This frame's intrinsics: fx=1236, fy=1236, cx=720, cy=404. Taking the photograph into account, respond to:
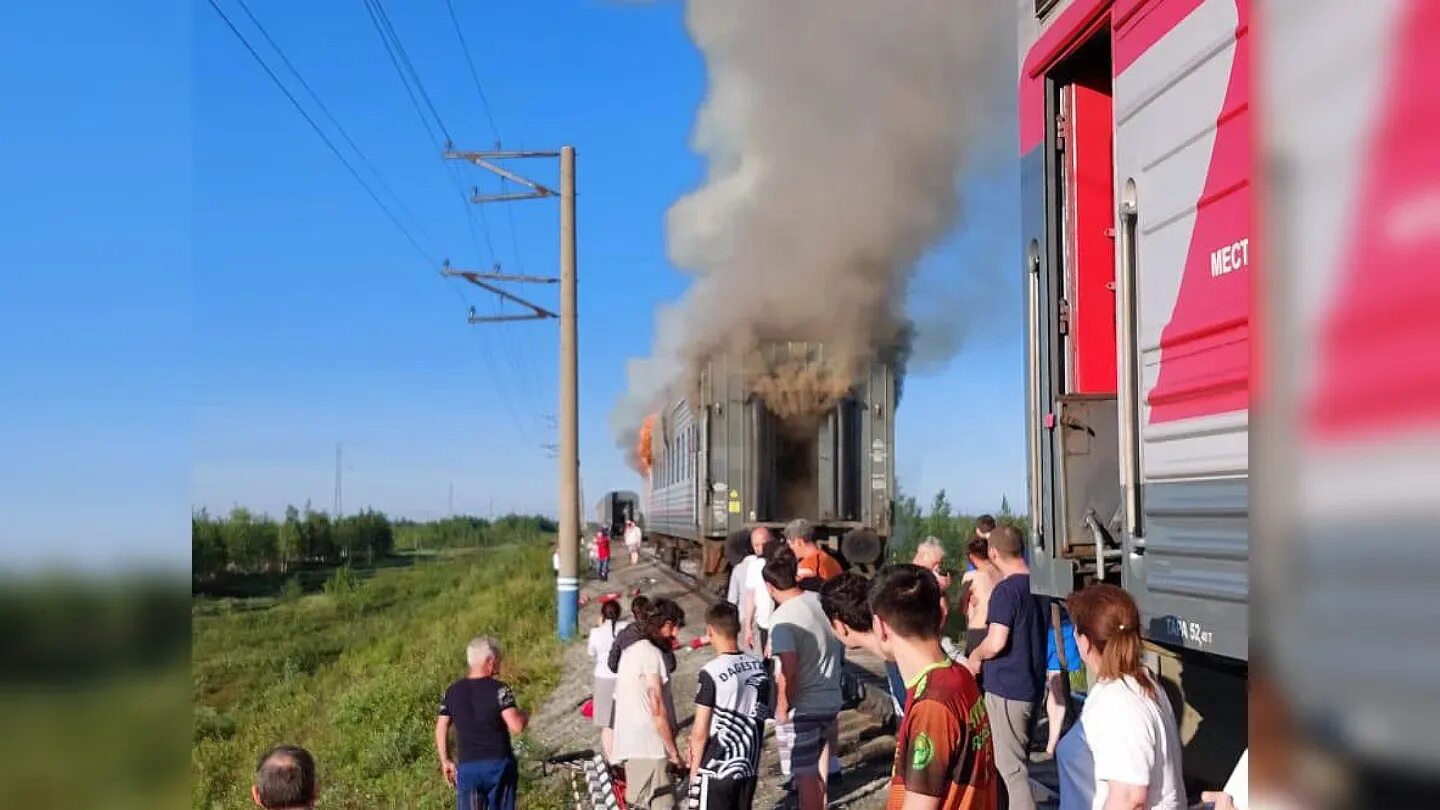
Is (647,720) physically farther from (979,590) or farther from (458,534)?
(458,534)

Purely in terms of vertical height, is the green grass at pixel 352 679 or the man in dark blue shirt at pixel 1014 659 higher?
the man in dark blue shirt at pixel 1014 659

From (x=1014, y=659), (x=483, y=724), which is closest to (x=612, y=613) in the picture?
(x=483, y=724)

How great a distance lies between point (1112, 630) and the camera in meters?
3.32

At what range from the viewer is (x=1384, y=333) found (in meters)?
0.85

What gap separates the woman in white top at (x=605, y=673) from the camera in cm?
695

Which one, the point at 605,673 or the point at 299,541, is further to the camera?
the point at 299,541

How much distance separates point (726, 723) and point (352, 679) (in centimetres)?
1419

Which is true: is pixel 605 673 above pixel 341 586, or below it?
above

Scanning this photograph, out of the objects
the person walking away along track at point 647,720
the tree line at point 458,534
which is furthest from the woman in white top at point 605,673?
the tree line at point 458,534

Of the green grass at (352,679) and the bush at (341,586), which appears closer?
the green grass at (352,679)

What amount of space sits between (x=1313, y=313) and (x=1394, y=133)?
6.2 inches

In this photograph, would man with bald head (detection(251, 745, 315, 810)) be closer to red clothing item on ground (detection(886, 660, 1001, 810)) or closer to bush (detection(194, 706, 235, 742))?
red clothing item on ground (detection(886, 660, 1001, 810))

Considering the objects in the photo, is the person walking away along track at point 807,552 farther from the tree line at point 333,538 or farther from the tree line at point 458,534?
the tree line at point 458,534

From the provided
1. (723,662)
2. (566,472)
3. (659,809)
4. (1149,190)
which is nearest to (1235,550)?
(1149,190)
